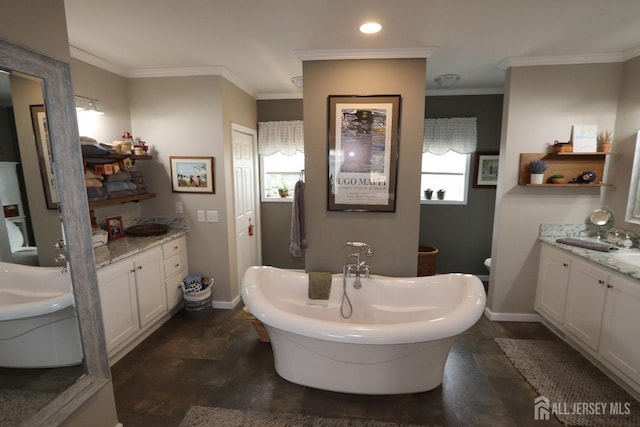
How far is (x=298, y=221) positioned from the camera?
8.82ft

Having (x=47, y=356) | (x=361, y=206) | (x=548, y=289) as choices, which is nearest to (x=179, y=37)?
(x=361, y=206)

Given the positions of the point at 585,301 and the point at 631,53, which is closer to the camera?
the point at 585,301

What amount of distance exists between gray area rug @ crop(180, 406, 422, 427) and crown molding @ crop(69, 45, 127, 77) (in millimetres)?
3013

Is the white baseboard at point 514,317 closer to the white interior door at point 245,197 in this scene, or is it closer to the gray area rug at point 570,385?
the gray area rug at point 570,385

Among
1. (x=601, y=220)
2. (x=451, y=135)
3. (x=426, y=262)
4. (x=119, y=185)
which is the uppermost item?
(x=451, y=135)

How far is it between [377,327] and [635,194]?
9.03 feet

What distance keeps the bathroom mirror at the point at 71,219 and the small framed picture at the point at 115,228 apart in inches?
53.4

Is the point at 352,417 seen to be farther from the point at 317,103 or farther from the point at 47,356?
the point at 317,103

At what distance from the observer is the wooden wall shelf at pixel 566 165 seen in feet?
8.93

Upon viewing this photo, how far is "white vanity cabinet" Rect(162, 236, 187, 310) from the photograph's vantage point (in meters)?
2.93

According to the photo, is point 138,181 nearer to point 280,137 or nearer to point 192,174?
point 192,174

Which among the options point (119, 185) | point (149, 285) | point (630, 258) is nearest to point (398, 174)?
point (630, 258)

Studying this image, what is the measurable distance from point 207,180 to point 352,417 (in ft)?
8.33

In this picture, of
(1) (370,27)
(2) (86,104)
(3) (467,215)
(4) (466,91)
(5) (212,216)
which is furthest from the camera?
(3) (467,215)
